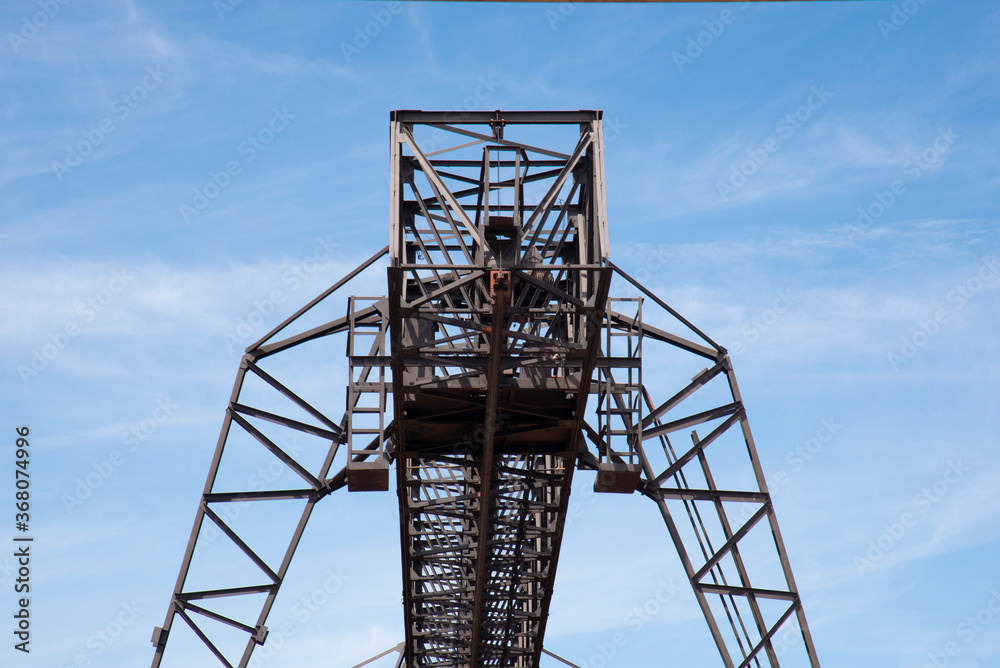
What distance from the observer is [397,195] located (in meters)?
17.6

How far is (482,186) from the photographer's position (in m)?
19.8

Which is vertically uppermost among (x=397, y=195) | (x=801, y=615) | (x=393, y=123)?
(x=393, y=123)

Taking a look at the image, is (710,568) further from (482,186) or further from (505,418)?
(482,186)

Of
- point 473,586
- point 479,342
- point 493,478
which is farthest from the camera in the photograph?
point 473,586

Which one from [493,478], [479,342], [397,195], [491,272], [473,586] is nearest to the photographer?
[491,272]

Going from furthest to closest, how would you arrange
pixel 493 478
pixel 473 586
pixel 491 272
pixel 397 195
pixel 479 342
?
pixel 473 586
pixel 493 478
pixel 479 342
pixel 397 195
pixel 491 272

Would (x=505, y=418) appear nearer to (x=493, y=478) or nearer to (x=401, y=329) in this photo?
(x=493, y=478)

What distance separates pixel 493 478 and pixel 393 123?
630cm

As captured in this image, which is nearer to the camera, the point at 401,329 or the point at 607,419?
the point at 401,329

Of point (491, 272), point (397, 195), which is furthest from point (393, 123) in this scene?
point (491, 272)

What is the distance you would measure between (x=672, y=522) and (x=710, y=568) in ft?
3.54

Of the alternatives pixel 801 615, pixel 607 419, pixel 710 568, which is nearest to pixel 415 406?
pixel 607 419

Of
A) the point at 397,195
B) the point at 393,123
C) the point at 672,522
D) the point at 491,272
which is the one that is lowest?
the point at 672,522

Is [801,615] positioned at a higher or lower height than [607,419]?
lower
